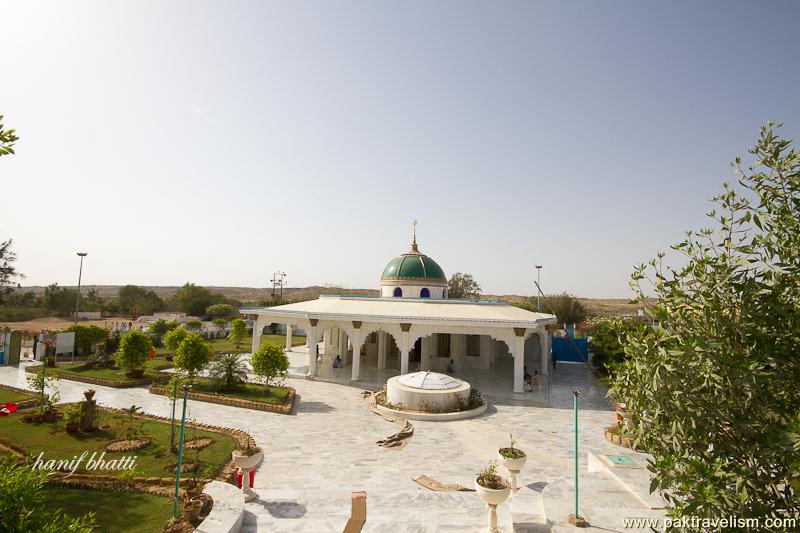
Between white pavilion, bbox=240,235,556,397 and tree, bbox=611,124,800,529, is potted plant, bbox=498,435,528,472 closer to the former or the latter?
tree, bbox=611,124,800,529

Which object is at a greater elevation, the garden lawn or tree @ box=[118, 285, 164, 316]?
tree @ box=[118, 285, 164, 316]

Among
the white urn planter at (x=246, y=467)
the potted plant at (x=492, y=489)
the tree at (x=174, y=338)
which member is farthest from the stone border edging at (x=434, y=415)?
the tree at (x=174, y=338)

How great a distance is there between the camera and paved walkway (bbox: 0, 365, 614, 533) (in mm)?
8258

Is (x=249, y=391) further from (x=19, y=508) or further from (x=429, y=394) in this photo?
(x=19, y=508)

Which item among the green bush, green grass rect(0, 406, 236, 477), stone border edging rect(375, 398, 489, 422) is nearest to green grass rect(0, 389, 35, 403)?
green grass rect(0, 406, 236, 477)

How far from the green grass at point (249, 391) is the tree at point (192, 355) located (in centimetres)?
73

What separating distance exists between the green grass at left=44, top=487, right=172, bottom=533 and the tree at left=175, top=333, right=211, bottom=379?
9.10 meters

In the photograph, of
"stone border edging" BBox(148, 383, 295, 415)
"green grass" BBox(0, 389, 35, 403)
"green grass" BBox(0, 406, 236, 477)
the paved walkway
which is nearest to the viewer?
the paved walkway

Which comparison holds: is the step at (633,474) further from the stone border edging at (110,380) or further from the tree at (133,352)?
the tree at (133,352)

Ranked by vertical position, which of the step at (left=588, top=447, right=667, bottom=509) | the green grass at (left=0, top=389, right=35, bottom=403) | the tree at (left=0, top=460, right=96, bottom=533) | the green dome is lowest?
the green grass at (left=0, top=389, right=35, bottom=403)

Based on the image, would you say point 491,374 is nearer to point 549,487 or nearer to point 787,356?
point 549,487

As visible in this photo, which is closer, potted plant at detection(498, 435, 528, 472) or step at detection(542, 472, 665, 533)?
step at detection(542, 472, 665, 533)

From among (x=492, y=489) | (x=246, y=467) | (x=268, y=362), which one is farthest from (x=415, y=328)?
(x=492, y=489)

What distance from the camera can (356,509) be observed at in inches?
337
